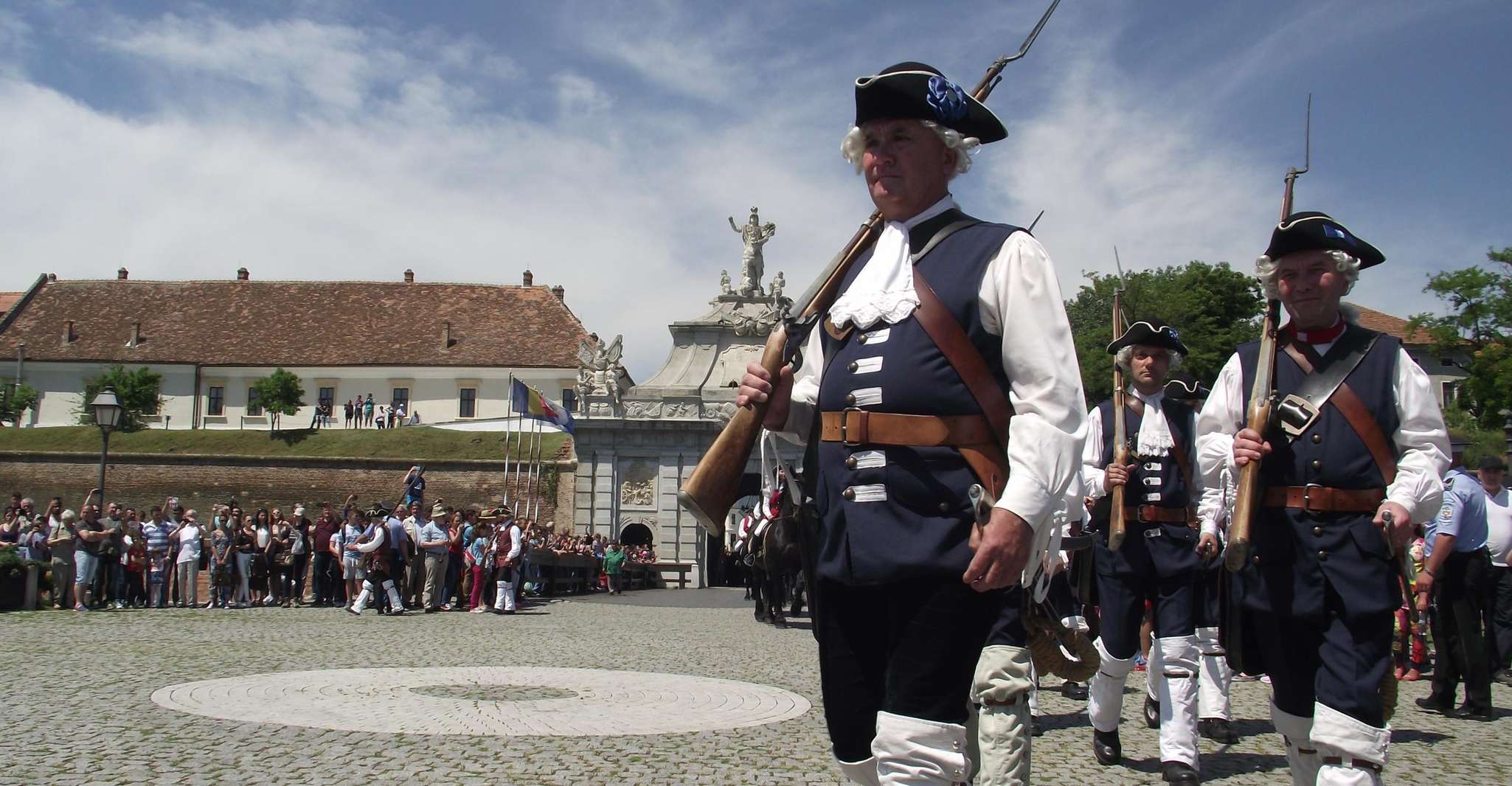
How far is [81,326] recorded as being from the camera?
245 ft

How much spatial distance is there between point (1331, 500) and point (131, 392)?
72954 mm

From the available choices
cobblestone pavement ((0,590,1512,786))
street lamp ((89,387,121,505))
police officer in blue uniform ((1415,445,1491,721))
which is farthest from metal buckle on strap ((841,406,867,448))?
street lamp ((89,387,121,505))

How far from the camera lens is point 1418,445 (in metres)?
4.71

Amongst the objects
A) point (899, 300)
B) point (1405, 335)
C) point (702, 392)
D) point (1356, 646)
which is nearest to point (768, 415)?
point (899, 300)

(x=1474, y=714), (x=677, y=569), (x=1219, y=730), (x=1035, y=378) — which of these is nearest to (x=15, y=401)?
(x=677, y=569)

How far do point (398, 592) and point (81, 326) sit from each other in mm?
64147

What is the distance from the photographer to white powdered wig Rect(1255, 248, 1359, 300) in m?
4.93

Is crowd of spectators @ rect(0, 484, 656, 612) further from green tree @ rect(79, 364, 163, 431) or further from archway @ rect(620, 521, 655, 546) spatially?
green tree @ rect(79, 364, 163, 431)

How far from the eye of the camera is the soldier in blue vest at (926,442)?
10.7ft

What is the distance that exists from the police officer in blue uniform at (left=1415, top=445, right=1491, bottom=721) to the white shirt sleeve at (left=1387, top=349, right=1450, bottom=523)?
18.1ft

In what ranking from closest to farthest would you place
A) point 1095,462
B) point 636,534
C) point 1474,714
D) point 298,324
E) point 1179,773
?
1. point 1179,773
2. point 1095,462
3. point 1474,714
4. point 636,534
5. point 298,324

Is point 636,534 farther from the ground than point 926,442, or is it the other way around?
point 926,442

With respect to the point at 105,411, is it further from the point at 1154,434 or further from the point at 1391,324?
the point at 1391,324

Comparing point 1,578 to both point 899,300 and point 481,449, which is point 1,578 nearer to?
point 899,300
